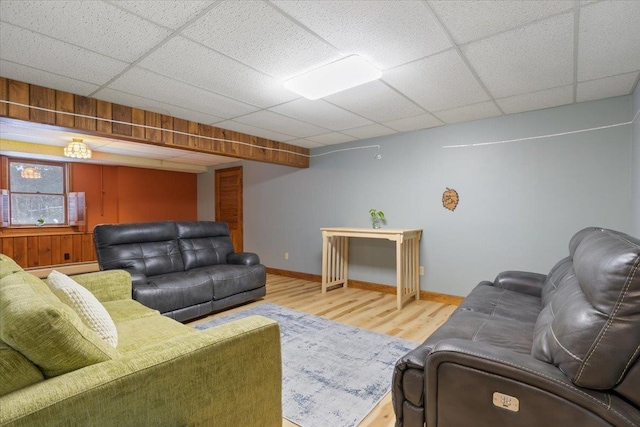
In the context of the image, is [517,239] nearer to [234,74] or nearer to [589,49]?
[589,49]

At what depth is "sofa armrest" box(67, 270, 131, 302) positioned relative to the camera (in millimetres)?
2355

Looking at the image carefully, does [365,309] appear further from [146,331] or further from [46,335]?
[46,335]

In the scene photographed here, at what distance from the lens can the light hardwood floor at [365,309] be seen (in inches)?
118

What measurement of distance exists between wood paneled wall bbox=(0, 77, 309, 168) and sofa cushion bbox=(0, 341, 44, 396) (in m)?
2.42

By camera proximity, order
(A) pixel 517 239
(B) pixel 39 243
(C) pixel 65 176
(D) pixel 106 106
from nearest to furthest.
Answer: (D) pixel 106 106
(A) pixel 517 239
(B) pixel 39 243
(C) pixel 65 176

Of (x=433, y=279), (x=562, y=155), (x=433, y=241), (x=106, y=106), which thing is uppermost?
(x=106, y=106)

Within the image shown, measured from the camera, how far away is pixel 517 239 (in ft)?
10.9

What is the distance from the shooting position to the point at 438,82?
246 cm

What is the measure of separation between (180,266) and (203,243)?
47 cm

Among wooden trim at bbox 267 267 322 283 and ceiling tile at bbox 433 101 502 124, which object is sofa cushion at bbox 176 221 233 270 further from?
ceiling tile at bbox 433 101 502 124

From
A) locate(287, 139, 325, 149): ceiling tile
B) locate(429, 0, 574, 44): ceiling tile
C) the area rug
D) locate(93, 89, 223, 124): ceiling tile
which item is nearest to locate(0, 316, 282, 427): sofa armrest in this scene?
the area rug

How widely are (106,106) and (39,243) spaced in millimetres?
3818

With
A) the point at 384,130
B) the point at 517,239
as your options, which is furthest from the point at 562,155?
the point at 384,130

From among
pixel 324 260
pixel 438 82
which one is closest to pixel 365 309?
pixel 324 260
